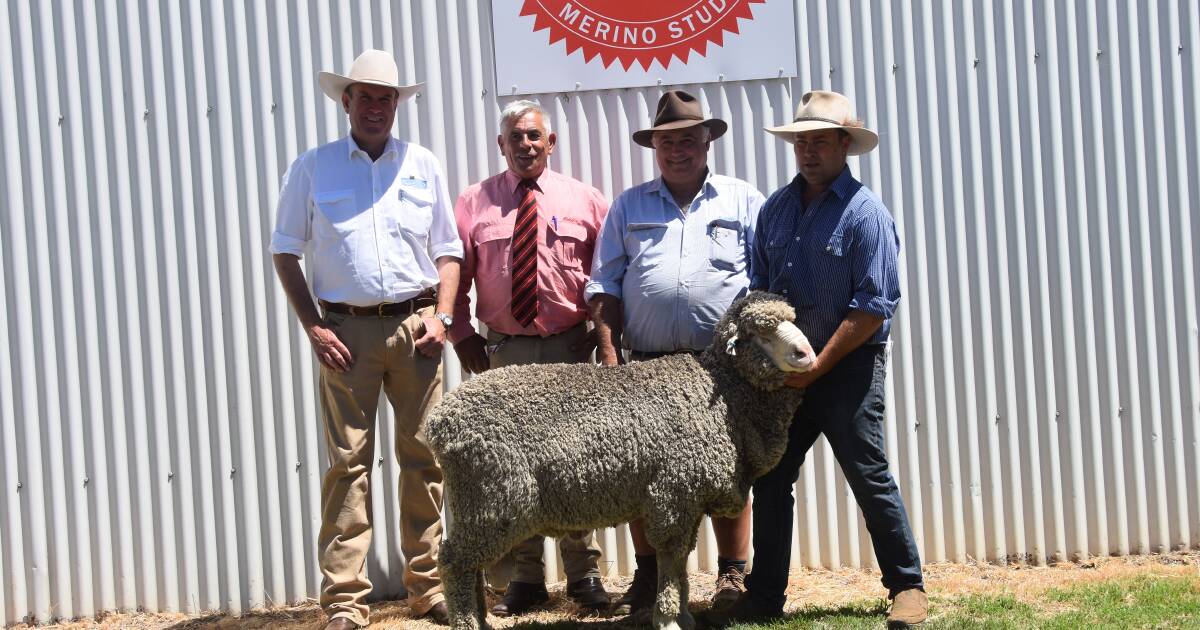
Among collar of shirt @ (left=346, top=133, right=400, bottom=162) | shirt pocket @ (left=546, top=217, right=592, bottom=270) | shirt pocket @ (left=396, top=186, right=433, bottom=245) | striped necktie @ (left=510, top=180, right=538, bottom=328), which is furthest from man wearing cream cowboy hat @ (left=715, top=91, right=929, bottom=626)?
collar of shirt @ (left=346, top=133, right=400, bottom=162)

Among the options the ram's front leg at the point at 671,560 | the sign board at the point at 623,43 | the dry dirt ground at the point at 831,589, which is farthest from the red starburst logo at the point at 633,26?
the dry dirt ground at the point at 831,589

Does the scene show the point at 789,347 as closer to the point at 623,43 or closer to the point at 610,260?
the point at 610,260

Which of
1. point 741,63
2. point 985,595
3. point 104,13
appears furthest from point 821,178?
point 104,13

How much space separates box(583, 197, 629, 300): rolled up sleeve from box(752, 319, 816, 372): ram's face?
2.96 ft

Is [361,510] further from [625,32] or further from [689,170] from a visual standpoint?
[625,32]

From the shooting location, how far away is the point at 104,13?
568 centimetres

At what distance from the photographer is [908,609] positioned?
14.9ft

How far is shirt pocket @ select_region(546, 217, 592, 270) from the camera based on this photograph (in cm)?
519

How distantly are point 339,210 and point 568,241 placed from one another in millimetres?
1134

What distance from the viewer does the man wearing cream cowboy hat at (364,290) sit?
489cm

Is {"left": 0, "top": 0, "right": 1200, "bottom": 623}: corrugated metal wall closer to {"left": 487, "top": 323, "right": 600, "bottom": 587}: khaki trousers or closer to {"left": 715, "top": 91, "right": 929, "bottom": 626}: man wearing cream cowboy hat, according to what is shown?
{"left": 487, "top": 323, "right": 600, "bottom": 587}: khaki trousers

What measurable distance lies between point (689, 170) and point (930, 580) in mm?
2624

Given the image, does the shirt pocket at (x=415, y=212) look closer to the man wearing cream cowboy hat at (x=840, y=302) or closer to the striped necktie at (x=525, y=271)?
the striped necktie at (x=525, y=271)

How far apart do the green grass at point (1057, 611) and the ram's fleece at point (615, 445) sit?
79 cm
